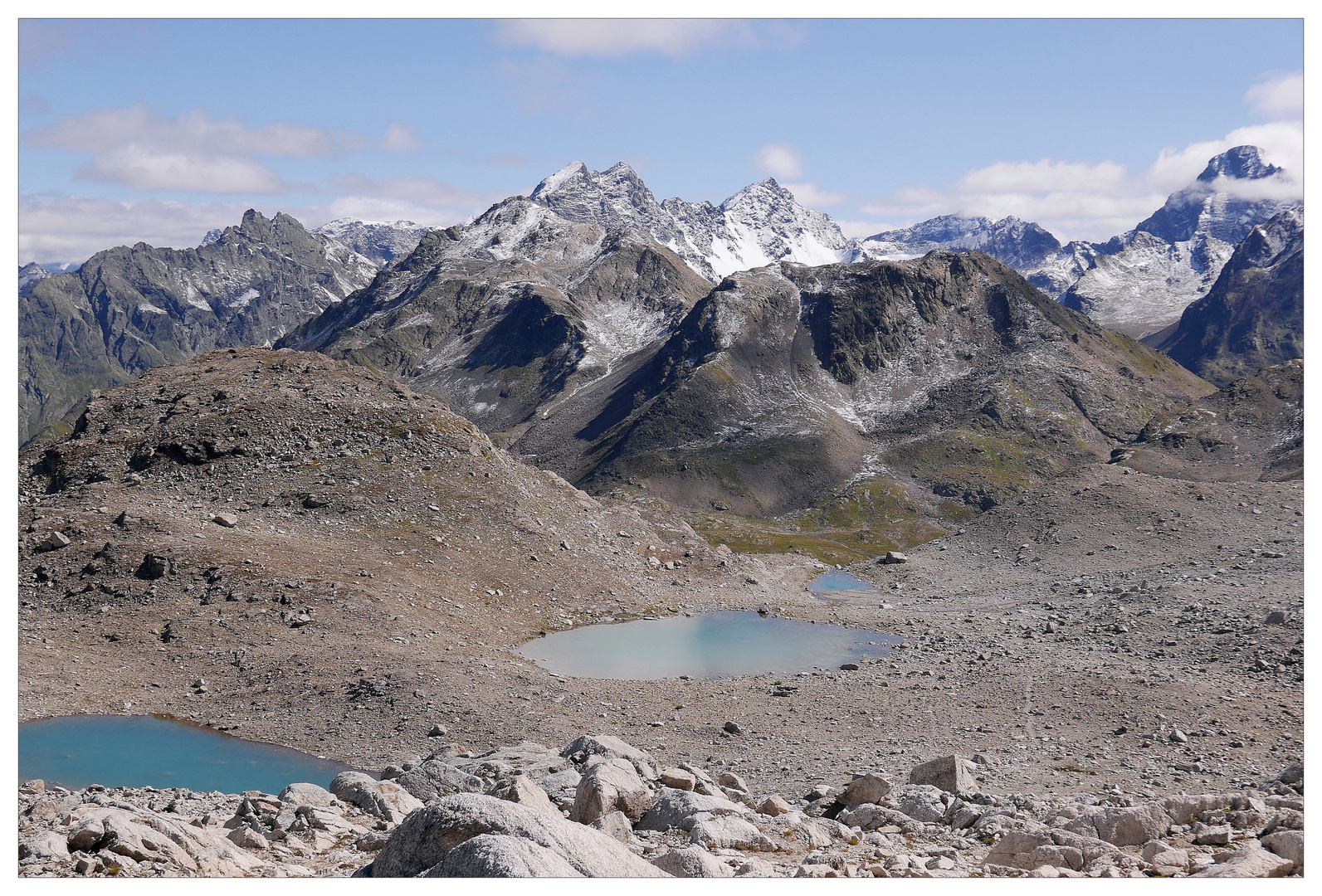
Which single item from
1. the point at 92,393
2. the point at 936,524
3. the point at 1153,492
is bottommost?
the point at 936,524

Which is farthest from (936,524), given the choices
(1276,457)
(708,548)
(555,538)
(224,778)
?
(224,778)

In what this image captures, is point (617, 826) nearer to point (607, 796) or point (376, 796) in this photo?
point (607, 796)

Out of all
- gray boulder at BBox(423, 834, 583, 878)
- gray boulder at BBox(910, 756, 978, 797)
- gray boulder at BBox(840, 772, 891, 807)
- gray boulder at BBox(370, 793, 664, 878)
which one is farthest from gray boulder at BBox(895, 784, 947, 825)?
gray boulder at BBox(423, 834, 583, 878)

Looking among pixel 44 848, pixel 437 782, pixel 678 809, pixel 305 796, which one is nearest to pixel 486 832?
pixel 678 809

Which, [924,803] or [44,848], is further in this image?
[924,803]

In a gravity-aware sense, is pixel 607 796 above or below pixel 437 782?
above

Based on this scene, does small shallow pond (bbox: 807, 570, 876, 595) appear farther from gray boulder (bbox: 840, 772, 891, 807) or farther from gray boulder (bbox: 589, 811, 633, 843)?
gray boulder (bbox: 589, 811, 633, 843)

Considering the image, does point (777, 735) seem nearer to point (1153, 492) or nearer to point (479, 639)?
point (479, 639)

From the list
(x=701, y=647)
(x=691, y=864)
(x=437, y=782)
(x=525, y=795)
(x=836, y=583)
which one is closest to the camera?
(x=691, y=864)
